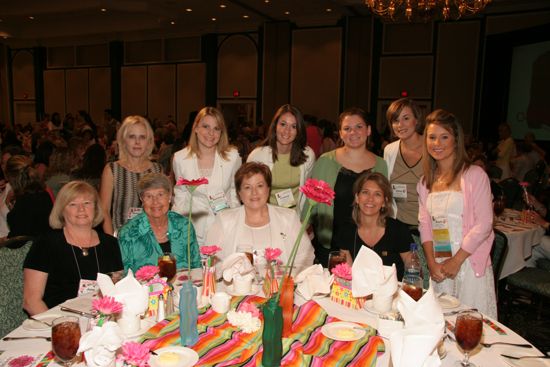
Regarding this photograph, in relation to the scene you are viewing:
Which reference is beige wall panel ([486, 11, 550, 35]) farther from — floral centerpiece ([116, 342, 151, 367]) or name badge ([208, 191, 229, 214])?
floral centerpiece ([116, 342, 151, 367])

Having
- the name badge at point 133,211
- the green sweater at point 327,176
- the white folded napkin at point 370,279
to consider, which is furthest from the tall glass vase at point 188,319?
the green sweater at point 327,176

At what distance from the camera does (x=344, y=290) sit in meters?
2.10

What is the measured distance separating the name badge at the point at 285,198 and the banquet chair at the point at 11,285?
1718 millimetres

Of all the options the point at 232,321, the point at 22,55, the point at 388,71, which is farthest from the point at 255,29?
the point at 232,321

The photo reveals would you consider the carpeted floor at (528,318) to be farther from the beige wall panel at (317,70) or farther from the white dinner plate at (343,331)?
the beige wall panel at (317,70)

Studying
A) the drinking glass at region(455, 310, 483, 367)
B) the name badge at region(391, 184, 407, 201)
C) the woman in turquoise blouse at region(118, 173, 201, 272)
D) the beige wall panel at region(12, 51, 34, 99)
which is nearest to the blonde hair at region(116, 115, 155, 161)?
the woman in turquoise blouse at region(118, 173, 201, 272)

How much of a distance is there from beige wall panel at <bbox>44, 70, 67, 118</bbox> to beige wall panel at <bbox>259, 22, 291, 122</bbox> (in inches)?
327

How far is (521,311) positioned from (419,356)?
3.64 metres

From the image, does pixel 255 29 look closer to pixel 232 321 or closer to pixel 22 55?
pixel 22 55

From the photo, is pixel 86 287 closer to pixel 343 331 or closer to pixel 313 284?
pixel 313 284

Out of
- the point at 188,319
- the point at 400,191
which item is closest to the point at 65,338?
the point at 188,319

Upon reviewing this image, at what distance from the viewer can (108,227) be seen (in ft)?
10.1

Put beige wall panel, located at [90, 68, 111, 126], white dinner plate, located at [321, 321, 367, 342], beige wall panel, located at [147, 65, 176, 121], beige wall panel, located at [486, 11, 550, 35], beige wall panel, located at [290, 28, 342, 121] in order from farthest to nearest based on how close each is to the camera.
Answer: beige wall panel, located at [90, 68, 111, 126] → beige wall panel, located at [147, 65, 176, 121] → beige wall panel, located at [290, 28, 342, 121] → beige wall panel, located at [486, 11, 550, 35] → white dinner plate, located at [321, 321, 367, 342]

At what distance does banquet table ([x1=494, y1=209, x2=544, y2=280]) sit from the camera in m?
3.80
